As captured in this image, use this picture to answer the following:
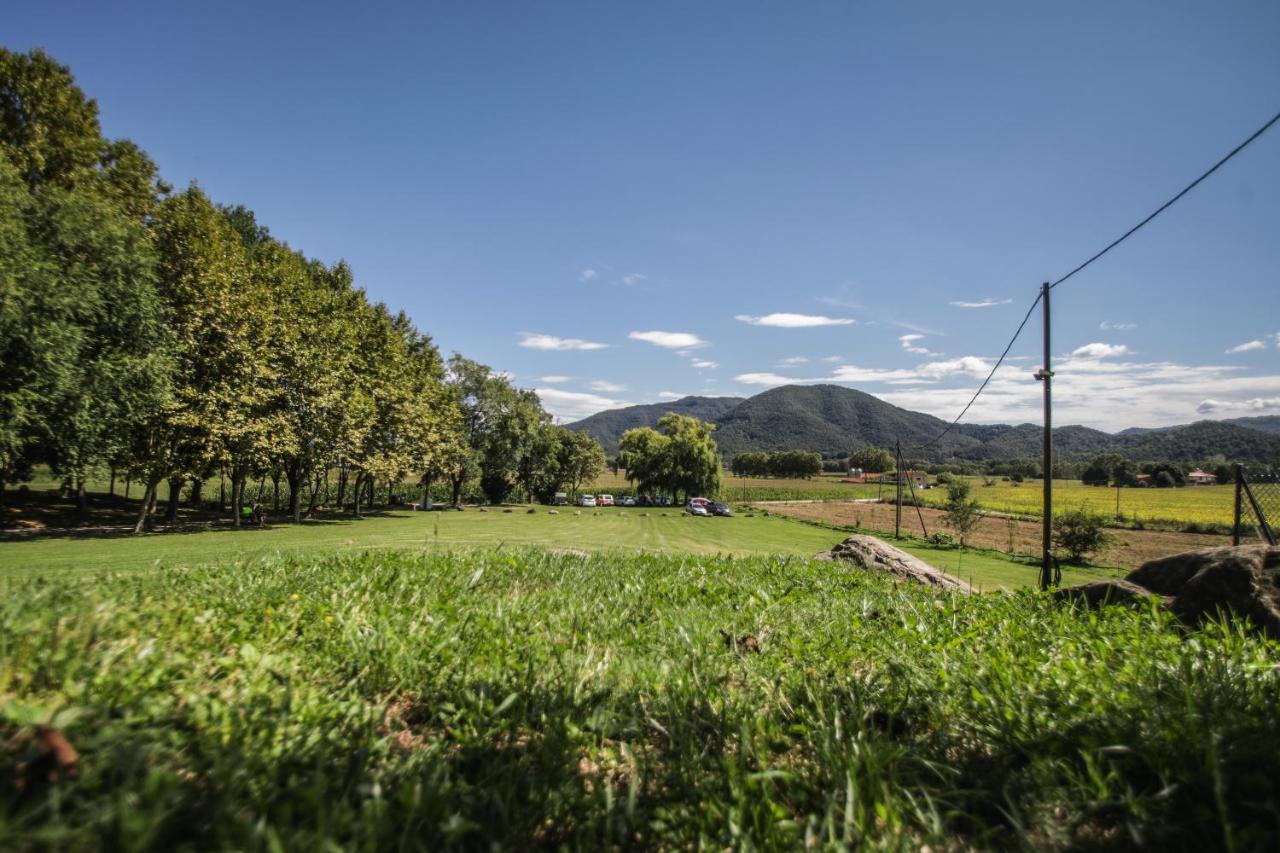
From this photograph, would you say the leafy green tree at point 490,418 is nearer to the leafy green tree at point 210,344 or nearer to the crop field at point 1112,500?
the leafy green tree at point 210,344

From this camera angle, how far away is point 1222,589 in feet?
20.0

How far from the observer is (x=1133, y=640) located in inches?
171

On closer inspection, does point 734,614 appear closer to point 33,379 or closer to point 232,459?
point 33,379

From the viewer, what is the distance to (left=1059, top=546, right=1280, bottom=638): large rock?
5730mm

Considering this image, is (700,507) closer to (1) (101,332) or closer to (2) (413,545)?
(2) (413,545)

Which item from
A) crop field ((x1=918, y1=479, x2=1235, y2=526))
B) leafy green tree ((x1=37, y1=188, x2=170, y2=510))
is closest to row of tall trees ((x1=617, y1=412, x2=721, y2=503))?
crop field ((x1=918, y1=479, x2=1235, y2=526))

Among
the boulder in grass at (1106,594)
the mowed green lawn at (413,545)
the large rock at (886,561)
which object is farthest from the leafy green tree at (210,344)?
the boulder in grass at (1106,594)

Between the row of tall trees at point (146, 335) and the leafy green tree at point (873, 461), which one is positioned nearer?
the row of tall trees at point (146, 335)

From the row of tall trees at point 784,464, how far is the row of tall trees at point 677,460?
237 ft

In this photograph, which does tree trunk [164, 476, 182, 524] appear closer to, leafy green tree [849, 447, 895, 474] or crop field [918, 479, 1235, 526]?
crop field [918, 479, 1235, 526]

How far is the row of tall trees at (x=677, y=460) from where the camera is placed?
229ft

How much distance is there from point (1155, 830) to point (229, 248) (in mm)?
33795

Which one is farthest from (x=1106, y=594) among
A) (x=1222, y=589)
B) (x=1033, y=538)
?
(x=1033, y=538)

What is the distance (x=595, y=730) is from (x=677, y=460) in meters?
68.1
